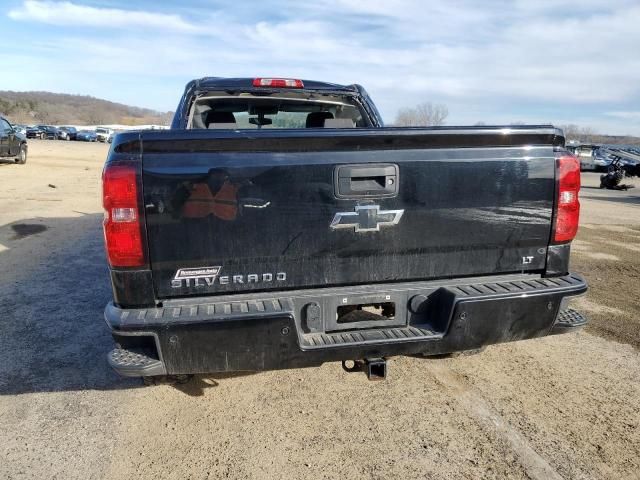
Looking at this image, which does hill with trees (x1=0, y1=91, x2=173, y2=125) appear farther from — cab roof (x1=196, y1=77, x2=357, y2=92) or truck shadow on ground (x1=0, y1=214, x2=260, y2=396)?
cab roof (x1=196, y1=77, x2=357, y2=92)

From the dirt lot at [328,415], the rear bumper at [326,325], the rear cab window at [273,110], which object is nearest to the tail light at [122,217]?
the rear bumper at [326,325]

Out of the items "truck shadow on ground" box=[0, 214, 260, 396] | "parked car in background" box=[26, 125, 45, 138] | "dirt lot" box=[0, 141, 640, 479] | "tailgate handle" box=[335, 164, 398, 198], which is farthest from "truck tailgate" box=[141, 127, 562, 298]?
"parked car in background" box=[26, 125, 45, 138]

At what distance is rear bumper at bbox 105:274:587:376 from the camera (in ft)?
7.87

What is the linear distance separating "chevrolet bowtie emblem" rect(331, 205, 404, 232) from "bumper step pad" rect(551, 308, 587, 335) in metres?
1.15

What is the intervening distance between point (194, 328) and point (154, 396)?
1289mm

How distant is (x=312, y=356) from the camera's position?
2545 mm

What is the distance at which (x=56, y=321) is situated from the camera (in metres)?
4.55

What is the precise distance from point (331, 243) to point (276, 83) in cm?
221

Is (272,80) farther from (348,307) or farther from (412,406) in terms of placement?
(412,406)

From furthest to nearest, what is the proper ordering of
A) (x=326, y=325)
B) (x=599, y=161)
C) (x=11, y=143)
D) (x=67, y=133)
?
1. (x=67, y=133)
2. (x=599, y=161)
3. (x=11, y=143)
4. (x=326, y=325)

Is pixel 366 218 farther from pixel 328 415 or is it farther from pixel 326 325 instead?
pixel 328 415

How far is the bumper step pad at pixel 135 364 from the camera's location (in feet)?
7.83

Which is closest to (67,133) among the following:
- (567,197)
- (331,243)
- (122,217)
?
(122,217)

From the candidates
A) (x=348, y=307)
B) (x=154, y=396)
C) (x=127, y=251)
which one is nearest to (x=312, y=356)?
(x=348, y=307)
